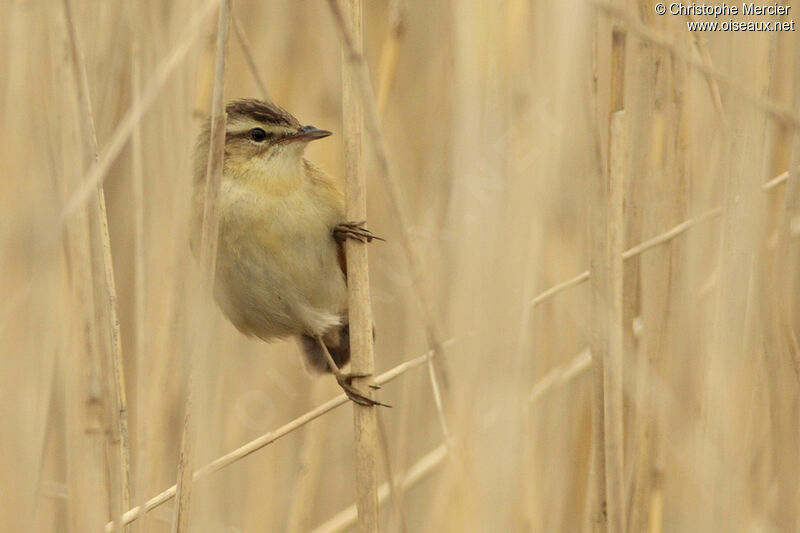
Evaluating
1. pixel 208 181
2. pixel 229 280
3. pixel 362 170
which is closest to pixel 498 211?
pixel 362 170

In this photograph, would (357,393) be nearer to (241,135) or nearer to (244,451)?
(244,451)

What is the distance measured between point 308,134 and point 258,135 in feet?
0.46

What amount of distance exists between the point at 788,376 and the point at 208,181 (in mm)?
1096

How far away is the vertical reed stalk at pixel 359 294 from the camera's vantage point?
59.8 inches

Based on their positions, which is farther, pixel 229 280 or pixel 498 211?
pixel 229 280

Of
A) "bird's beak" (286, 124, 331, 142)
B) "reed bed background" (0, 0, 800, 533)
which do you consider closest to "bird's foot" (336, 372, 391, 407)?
"reed bed background" (0, 0, 800, 533)

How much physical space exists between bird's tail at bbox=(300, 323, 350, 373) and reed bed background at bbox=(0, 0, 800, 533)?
0.23 meters

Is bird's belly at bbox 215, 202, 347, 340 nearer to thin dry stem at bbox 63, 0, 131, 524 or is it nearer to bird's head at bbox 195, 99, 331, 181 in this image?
bird's head at bbox 195, 99, 331, 181

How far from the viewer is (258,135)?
2078 mm

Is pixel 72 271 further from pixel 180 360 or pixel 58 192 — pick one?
pixel 180 360

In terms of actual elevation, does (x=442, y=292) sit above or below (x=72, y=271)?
below

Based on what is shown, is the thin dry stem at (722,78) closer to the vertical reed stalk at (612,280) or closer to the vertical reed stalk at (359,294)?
the vertical reed stalk at (612,280)

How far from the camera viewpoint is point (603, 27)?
1.79 m

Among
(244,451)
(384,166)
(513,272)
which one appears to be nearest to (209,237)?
(384,166)
